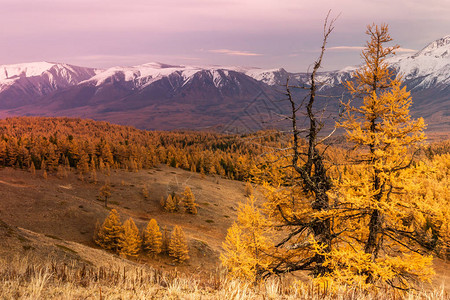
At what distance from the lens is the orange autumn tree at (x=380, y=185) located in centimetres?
1112

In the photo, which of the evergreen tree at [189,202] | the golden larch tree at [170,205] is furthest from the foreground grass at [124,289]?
the golden larch tree at [170,205]

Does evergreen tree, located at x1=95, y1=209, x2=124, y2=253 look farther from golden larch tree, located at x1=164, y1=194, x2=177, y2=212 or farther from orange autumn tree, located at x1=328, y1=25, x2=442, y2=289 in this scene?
orange autumn tree, located at x1=328, y1=25, x2=442, y2=289

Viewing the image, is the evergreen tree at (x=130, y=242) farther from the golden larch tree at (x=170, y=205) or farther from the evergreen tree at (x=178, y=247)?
the golden larch tree at (x=170, y=205)

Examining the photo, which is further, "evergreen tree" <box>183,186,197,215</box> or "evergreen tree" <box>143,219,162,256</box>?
"evergreen tree" <box>183,186,197,215</box>

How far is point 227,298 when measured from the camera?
445 cm

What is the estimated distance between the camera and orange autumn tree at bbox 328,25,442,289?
438 inches

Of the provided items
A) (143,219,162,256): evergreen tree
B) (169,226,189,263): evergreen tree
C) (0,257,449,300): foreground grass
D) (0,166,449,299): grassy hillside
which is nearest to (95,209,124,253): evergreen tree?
(0,166,449,299): grassy hillside

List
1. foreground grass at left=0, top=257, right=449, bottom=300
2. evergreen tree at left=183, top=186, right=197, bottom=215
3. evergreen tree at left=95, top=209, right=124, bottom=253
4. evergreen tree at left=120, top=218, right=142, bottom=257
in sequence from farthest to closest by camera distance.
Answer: evergreen tree at left=183, top=186, right=197, bottom=215 < evergreen tree at left=95, top=209, right=124, bottom=253 < evergreen tree at left=120, top=218, right=142, bottom=257 < foreground grass at left=0, top=257, right=449, bottom=300

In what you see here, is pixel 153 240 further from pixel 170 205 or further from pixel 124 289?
pixel 124 289

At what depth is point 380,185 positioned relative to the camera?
40.8 ft

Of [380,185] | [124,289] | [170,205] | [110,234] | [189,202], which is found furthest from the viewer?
[170,205]

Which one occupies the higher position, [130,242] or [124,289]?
[124,289]

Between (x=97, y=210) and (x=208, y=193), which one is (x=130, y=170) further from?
(x=97, y=210)

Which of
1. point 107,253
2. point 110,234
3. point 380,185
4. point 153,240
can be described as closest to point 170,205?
point 110,234
